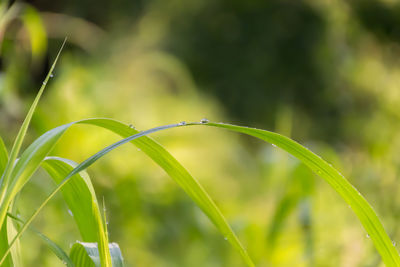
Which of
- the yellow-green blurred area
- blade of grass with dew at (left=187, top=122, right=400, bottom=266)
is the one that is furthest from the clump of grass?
the yellow-green blurred area

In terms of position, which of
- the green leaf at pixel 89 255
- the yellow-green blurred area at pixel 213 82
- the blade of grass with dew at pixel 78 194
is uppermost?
the yellow-green blurred area at pixel 213 82

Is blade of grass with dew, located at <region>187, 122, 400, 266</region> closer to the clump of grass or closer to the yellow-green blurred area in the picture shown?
the clump of grass

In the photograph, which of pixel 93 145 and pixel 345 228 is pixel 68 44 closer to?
pixel 93 145

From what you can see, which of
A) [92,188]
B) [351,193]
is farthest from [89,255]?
[351,193]

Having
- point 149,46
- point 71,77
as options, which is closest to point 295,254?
point 71,77

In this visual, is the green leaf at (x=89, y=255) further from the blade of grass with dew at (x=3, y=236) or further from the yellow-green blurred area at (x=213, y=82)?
the yellow-green blurred area at (x=213, y=82)

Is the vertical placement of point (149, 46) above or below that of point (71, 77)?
above

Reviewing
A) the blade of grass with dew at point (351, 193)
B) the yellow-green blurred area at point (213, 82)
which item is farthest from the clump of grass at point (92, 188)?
the yellow-green blurred area at point (213, 82)

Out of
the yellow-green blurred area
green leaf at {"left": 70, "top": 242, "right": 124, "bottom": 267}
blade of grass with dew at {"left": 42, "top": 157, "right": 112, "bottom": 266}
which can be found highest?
the yellow-green blurred area
